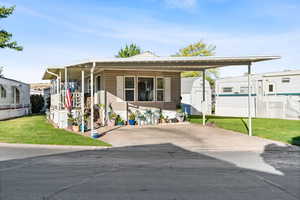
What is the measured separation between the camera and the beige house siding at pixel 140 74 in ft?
46.2

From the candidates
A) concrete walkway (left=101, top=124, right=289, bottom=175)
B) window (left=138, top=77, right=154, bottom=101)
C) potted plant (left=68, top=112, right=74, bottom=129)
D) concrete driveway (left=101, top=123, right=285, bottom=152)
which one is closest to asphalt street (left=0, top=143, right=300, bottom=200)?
concrete walkway (left=101, top=124, right=289, bottom=175)

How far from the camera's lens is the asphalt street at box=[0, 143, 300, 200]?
434 centimetres

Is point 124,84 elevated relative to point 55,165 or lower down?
elevated

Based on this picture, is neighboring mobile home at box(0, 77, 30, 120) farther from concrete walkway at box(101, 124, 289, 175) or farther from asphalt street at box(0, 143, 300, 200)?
asphalt street at box(0, 143, 300, 200)

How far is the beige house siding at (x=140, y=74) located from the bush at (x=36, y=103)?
639 inches

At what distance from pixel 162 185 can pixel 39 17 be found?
17.4 m

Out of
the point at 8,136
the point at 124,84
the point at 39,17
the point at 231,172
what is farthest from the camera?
the point at 39,17

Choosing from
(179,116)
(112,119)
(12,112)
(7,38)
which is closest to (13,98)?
(12,112)

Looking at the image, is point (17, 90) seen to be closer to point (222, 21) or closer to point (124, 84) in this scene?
point (124, 84)

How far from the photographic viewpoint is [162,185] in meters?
4.84

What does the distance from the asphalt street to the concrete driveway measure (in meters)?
0.80

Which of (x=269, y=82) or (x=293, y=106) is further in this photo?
(x=269, y=82)

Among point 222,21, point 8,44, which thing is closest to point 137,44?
point 222,21

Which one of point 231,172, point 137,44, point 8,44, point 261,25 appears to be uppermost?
point 137,44
